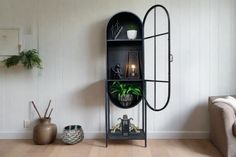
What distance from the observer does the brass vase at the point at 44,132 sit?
356 cm

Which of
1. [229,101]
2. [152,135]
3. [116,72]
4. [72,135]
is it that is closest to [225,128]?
[229,101]

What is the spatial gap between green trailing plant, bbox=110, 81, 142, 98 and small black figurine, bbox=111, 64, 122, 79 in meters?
0.08

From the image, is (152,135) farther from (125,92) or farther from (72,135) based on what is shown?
(72,135)

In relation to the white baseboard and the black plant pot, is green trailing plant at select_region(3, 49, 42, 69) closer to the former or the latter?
the white baseboard

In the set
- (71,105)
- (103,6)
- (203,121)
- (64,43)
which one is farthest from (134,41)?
(203,121)

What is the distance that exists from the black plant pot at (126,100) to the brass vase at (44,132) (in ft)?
3.28

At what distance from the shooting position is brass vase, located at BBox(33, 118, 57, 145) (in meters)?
3.56

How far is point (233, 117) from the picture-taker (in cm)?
302

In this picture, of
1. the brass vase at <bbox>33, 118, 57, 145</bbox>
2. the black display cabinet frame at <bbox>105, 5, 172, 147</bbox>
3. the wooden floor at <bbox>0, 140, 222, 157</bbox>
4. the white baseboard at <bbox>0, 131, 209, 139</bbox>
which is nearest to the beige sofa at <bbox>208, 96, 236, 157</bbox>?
the wooden floor at <bbox>0, 140, 222, 157</bbox>

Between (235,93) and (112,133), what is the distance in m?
1.82

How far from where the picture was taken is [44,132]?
140 inches

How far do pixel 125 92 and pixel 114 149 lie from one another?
2.44 ft

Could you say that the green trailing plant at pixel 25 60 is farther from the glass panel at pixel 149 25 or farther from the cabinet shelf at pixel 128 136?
the glass panel at pixel 149 25

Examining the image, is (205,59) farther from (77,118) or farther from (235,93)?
(77,118)
